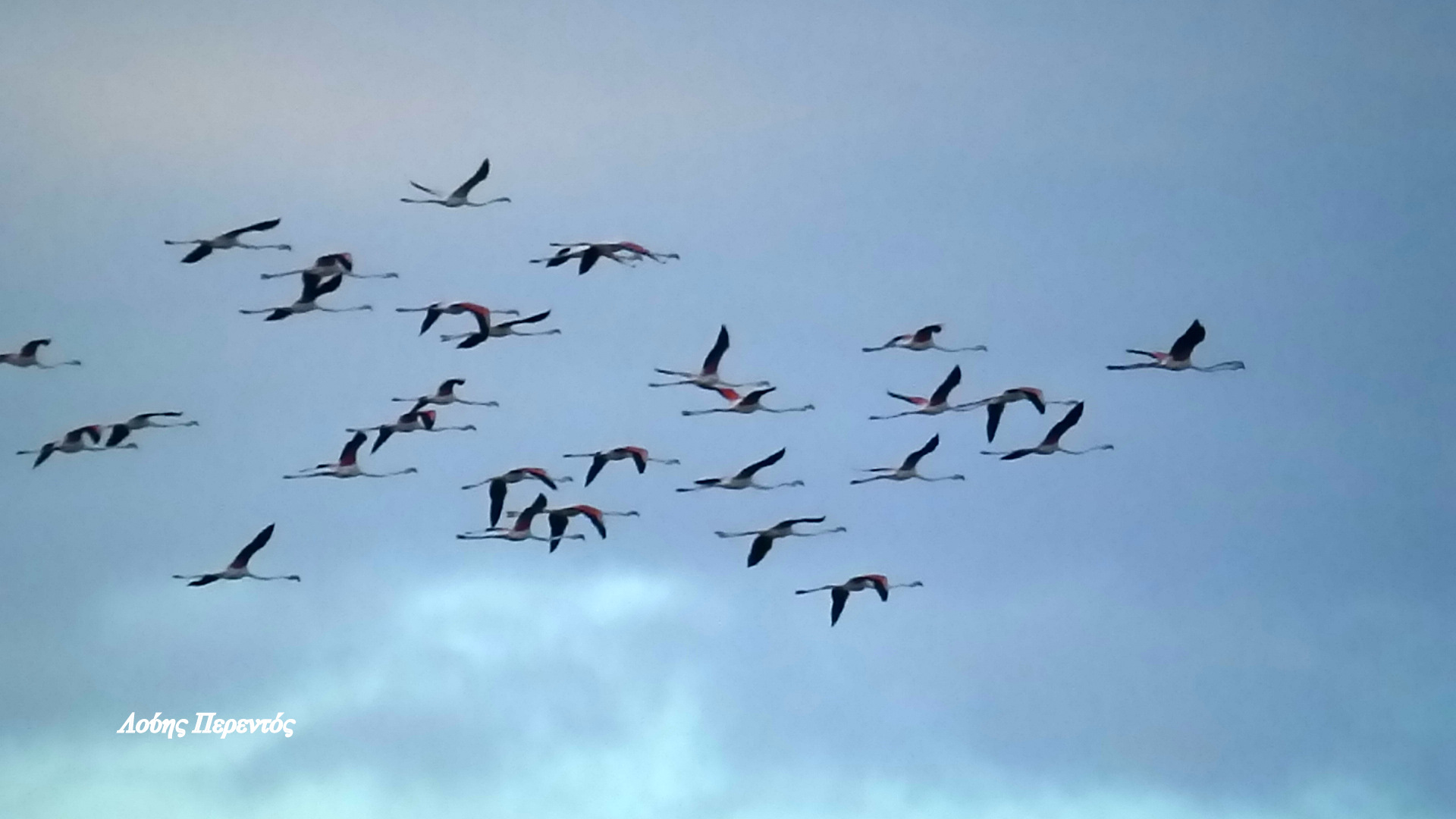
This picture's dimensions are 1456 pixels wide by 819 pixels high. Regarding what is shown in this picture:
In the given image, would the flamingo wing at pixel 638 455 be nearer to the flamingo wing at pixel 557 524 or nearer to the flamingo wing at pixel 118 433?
the flamingo wing at pixel 557 524

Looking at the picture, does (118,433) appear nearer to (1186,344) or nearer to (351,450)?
(351,450)

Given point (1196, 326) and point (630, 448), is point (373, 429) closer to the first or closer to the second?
point (630, 448)

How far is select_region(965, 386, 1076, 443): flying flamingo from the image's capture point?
8694cm

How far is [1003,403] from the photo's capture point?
288 ft

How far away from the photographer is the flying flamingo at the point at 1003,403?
8694 centimetres

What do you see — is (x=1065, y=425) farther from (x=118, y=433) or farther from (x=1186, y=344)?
(x=118, y=433)

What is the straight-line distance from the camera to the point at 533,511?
295 ft

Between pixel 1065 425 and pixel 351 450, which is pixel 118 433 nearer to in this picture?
pixel 351 450

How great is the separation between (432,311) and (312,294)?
295cm

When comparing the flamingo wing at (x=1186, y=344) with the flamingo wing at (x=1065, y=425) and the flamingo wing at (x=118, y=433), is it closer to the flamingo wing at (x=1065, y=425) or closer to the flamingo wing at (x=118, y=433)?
the flamingo wing at (x=1065, y=425)

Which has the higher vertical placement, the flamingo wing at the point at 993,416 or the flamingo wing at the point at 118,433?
the flamingo wing at the point at 993,416

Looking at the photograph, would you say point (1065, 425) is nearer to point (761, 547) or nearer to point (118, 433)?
point (761, 547)

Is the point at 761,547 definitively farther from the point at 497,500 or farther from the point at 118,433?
the point at 118,433

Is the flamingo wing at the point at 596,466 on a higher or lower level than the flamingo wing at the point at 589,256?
lower
